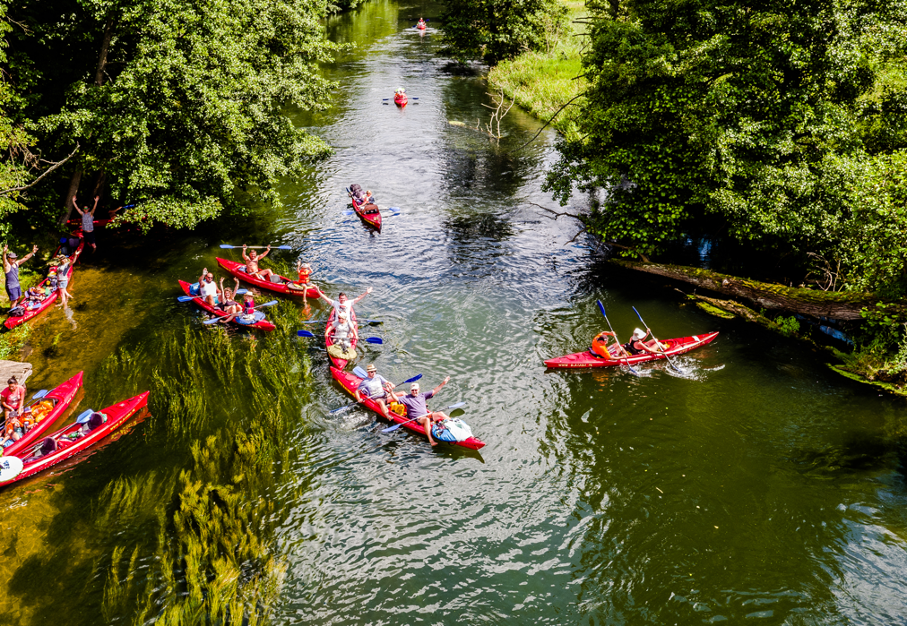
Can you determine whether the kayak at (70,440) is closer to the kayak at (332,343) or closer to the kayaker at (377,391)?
the kayak at (332,343)

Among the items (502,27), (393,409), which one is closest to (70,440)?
(393,409)

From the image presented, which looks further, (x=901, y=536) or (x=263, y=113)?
(x=263, y=113)

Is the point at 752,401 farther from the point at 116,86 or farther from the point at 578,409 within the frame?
the point at 116,86

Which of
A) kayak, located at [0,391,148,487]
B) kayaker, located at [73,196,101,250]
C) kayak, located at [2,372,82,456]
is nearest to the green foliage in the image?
kayaker, located at [73,196,101,250]

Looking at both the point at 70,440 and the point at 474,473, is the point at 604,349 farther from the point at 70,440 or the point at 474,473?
the point at 70,440

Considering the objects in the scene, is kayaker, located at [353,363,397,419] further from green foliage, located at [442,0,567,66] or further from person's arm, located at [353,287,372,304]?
green foliage, located at [442,0,567,66]

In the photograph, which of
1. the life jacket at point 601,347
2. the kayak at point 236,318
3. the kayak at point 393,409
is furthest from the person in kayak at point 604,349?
the kayak at point 236,318

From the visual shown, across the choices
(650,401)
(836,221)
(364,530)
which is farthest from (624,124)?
(364,530)
